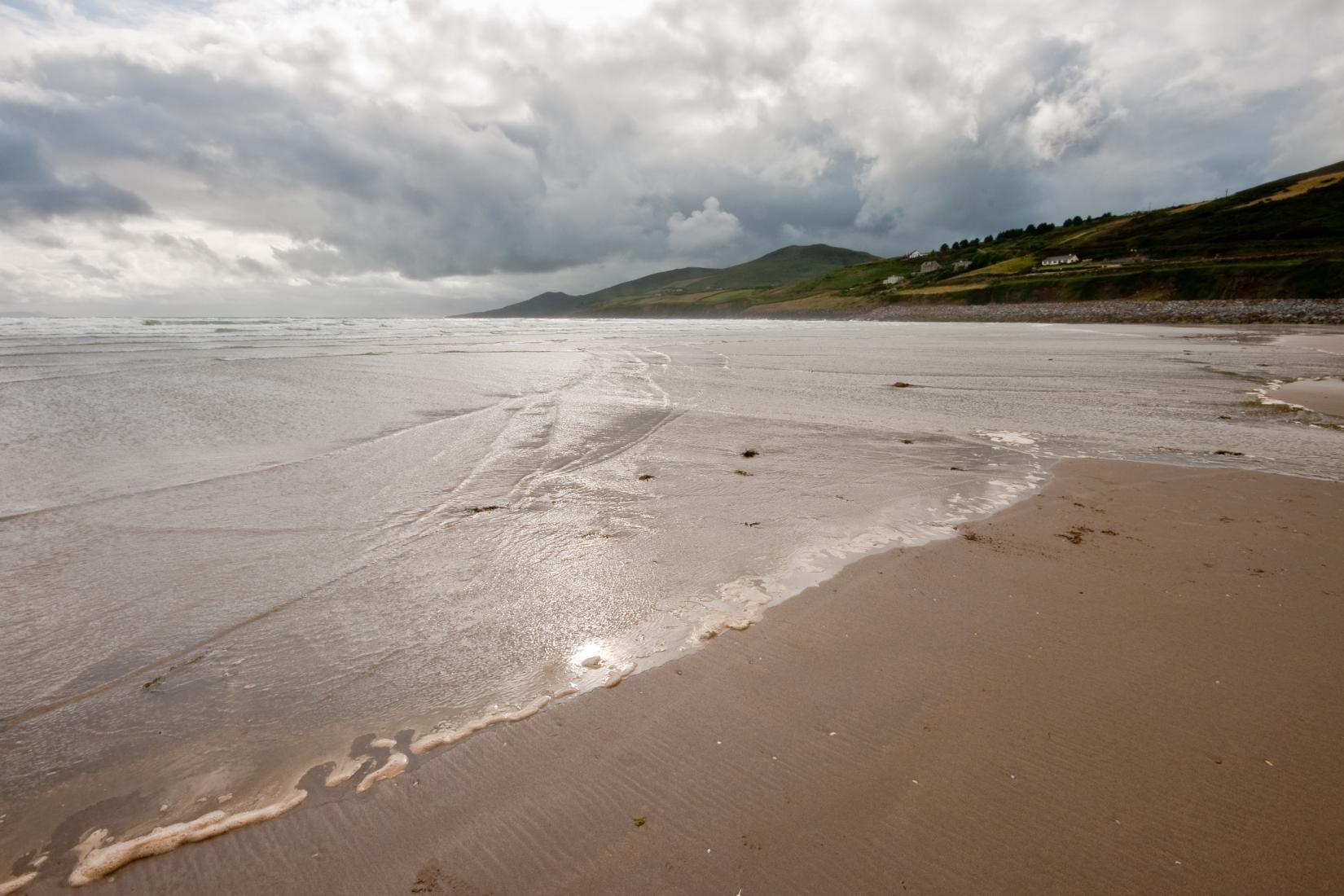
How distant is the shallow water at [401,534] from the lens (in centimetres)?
331

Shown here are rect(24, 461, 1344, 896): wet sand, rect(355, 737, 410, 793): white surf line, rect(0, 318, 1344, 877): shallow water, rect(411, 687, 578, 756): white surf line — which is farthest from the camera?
rect(0, 318, 1344, 877): shallow water

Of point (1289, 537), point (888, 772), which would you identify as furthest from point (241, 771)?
point (1289, 537)

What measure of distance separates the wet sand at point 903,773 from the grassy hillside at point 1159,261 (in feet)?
241

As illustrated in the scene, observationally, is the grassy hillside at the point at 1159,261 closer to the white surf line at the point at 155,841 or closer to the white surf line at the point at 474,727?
the white surf line at the point at 474,727

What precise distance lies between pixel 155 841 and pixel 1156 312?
76.6 meters

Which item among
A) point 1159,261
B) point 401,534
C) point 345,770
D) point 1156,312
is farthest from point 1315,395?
point 1159,261

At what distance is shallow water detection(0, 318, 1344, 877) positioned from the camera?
130 inches

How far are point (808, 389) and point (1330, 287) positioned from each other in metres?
66.6

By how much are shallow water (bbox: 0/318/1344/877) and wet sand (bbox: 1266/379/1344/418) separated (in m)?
0.91

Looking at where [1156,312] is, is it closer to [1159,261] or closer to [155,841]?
[1159,261]

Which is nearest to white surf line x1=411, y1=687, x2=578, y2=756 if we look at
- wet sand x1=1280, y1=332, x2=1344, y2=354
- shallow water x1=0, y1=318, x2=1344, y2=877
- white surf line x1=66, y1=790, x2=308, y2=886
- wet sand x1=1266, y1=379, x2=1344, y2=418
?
shallow water x1=0, y1=318, x2=1344, y2=877

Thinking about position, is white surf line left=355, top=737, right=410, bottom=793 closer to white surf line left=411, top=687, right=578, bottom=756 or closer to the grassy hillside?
white surf line left=411, top=687, right=578, bottom=756

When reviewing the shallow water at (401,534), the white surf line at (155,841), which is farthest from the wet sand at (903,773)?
the shallow water at (401,534)

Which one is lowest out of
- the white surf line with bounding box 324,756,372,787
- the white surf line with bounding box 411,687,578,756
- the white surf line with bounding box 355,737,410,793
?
the white surf line with bounding box 411,687,578,756
